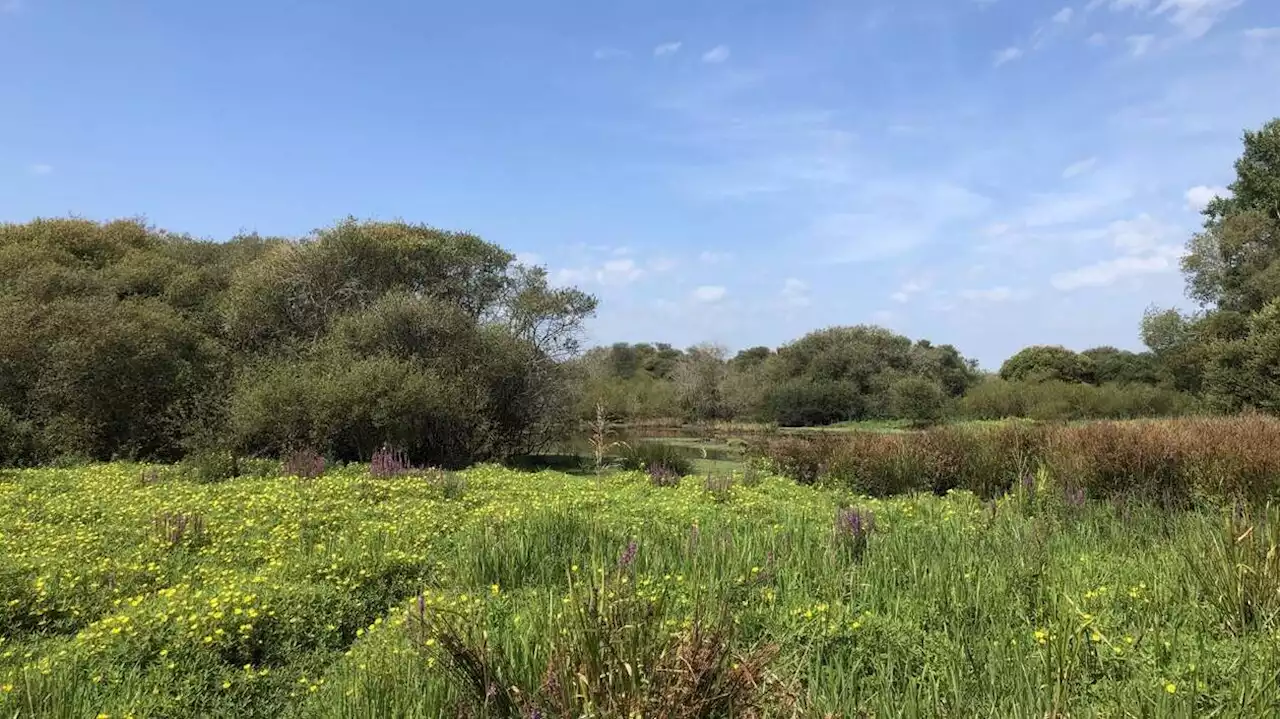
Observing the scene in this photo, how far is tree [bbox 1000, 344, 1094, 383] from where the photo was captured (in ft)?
154

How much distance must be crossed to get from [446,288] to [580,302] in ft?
12.1

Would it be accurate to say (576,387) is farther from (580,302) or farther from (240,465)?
(240,465)

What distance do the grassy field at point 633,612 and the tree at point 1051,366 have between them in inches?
1760

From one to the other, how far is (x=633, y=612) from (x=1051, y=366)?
175 feet

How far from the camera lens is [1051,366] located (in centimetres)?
4878

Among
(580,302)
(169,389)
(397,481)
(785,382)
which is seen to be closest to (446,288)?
(580,302)

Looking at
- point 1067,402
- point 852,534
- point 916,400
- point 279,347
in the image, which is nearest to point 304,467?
point 279,347

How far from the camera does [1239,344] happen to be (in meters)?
23.0

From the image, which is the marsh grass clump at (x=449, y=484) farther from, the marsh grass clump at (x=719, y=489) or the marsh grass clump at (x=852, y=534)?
the marsh grass clump at (x=852, y=534)

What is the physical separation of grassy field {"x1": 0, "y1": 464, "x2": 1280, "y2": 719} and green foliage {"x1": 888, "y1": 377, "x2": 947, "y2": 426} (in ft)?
112

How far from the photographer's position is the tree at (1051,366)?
1847 inches

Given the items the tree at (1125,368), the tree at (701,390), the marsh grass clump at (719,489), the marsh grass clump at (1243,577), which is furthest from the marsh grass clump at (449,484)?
the tree at (1125,368)

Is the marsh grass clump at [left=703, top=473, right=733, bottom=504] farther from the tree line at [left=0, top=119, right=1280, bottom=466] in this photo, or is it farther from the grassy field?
the tree line at [left=0, top=119, right=1280, bottom=466]

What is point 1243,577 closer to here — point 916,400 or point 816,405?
point 916,400
